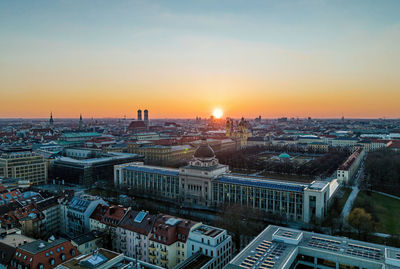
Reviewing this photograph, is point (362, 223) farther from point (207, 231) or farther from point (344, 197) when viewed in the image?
point (207, 231)

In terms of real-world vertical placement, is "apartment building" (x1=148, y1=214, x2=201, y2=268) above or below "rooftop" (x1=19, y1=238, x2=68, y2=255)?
below

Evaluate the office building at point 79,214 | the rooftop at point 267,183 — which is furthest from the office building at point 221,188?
the office building at point 79,214

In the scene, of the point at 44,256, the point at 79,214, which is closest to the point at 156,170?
the point at 79,214

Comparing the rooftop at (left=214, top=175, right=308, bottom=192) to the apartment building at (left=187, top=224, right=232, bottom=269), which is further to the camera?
the rooftop at (left=214, top=175, right=308, bottom=192)

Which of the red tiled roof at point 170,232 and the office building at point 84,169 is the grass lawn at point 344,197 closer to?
the red tiled roof at point 170,232

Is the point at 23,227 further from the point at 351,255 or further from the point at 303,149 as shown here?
the point at 303,149

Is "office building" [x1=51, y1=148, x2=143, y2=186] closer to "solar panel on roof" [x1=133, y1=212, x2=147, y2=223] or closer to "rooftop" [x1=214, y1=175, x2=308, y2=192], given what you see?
"rooftop" [x1=214, y1=175, x2=308, y2=192]

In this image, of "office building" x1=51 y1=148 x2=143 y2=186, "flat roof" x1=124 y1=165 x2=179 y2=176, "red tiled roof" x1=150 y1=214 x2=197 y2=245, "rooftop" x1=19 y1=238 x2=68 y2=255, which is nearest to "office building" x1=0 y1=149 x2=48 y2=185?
"office building" x1=51 y1=148 x2=143 y2=186

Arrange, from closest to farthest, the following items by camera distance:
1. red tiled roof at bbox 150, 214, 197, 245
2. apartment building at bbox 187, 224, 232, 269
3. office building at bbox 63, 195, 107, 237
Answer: apartment building at bbox 187, 224, 232, 269, red tiled roof at bbox 150, 214, 197, 245, office building at bbox 63, 195, 107, 237
